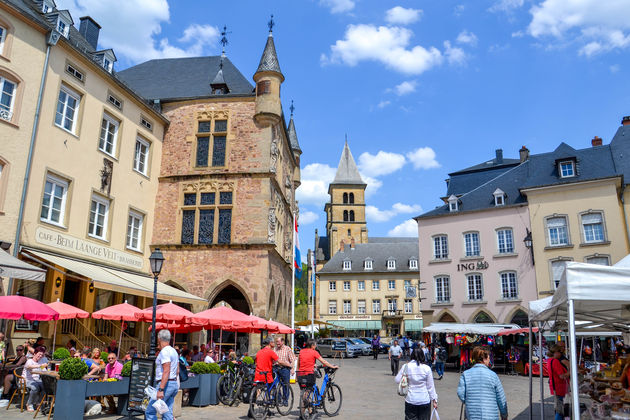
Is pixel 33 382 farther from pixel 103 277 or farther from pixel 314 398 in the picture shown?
pixel 314 398

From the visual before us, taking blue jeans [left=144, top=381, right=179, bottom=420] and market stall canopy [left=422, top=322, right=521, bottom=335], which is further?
market stall canopy [left=422, top=322, right=521, bottom=335]

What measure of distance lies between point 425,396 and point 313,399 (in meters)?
3.51

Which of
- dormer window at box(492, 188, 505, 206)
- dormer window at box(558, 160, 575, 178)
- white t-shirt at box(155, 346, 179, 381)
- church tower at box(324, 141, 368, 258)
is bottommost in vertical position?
A: white t-shirt at box(155, 346, 179, 381)

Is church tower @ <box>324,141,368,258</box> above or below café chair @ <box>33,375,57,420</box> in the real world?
above

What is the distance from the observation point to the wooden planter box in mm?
10914

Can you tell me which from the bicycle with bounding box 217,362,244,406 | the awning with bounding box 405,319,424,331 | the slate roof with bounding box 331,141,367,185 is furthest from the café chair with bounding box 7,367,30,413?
the slate roof with bounding box 331,141,367,185

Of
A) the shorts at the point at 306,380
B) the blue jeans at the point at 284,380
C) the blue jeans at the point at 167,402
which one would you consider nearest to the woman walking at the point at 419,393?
the shorts at the point at 306,380

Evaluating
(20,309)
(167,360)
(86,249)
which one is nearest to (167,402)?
(167,360)

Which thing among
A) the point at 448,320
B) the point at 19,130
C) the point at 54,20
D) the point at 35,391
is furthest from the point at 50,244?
the point at 448,320

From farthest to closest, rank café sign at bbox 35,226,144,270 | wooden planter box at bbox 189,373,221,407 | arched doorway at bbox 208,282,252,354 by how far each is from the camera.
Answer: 1. arched doorway at bbox 208,282,252,354
2. café sign at bbox 35,226,144,270
3. wooden planter box at bbox 189,373,221,407

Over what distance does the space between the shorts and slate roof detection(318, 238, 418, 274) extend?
5117cm

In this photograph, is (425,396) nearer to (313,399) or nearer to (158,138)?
(313,399)

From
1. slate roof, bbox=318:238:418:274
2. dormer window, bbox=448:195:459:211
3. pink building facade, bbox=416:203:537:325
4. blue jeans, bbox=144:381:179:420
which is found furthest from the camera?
slate roof, bbox=318:238:418:274

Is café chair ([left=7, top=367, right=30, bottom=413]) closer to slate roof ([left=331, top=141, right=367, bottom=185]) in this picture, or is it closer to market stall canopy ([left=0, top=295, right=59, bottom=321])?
market stall canopy ([left=0, top=295, right=59, bottom=321])
